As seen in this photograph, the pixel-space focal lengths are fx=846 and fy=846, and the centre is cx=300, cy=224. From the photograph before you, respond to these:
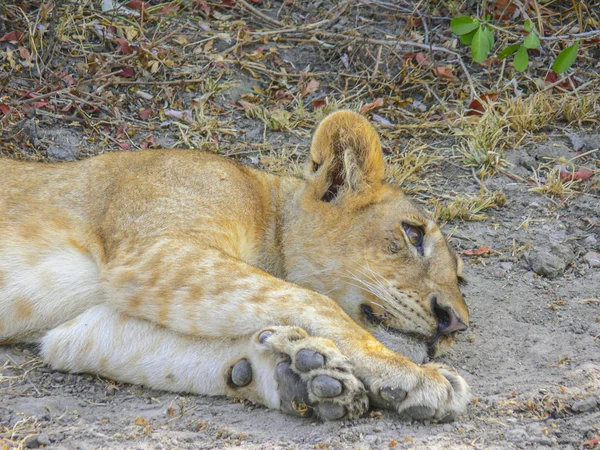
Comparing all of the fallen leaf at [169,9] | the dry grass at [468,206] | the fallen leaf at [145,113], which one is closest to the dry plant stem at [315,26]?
the fallen leaf at [169,9]

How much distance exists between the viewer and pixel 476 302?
5004 millimetres

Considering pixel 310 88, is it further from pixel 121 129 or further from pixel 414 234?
pixel 414 234

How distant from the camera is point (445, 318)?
4.14m

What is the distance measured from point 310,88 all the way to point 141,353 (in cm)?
368

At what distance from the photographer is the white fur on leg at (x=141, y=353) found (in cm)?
395

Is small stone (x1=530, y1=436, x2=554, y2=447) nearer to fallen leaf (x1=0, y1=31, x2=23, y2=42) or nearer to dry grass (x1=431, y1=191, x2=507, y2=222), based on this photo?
dry grass (x1=431, y1=191, x2=507, y2=222)

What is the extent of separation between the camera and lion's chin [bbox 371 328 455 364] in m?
4.05

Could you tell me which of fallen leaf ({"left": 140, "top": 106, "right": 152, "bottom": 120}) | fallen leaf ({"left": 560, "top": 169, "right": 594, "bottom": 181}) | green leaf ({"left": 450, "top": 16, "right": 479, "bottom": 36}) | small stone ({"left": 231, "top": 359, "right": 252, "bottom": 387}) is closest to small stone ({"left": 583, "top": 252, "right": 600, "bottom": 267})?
fallen leaf ({"left": 560, "top": 169, "right": 594, "bottom": 181})

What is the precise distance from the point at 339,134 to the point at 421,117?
8.28 ft

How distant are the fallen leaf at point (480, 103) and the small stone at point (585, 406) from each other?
376 cm

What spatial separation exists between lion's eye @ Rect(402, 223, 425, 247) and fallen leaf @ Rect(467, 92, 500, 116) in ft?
8.63

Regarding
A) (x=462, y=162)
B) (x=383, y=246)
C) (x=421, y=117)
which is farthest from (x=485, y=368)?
(x=421, y=117)

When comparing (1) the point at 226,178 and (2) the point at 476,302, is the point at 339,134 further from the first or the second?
(2) the point at 476,302

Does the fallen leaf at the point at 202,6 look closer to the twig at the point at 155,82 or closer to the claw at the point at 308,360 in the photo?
the twig at the point at 155,82
